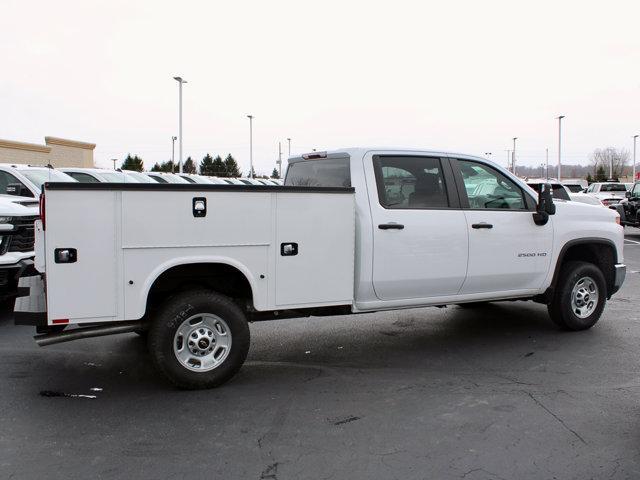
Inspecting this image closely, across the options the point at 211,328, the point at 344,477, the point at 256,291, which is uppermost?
the point at 256,291

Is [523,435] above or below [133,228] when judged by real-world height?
below

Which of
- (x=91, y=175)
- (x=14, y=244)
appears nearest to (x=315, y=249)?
(x=14, y=244)

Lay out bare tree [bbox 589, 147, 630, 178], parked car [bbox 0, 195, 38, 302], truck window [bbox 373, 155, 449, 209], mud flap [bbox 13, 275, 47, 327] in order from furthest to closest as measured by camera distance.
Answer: bare tree [bbox 589, 147, 630, 178]
parked car [bbox 0, 195, 38, 302]
truck window [bbox 373, 155, 449, 209]
mud flap [bbox 13, 275, 47, 327]

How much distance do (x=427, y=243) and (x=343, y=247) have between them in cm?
93

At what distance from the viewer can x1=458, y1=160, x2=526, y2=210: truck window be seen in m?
6.30

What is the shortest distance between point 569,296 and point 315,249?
10.9 feet

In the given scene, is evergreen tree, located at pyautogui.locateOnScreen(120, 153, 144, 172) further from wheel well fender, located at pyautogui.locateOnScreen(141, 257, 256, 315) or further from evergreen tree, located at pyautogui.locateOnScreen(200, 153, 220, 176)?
wheel well fender, located at pyautogui.locateOnScreen(141, 257, 256, 315)

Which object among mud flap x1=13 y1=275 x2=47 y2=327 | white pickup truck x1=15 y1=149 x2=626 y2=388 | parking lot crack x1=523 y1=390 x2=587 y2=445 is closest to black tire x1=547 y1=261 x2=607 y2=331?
white pickup truck x1=15 y1=149 x2=626 y2=388

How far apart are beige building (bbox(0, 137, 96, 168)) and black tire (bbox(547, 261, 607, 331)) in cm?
3033

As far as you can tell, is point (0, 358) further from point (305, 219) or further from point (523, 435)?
point (523, 435)

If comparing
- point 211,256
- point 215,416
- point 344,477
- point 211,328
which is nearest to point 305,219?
point 211,256

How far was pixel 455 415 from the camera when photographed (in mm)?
4480

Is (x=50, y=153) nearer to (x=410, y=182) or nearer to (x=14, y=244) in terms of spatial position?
(x=14, y=244)

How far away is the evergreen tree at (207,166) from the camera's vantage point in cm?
6911
